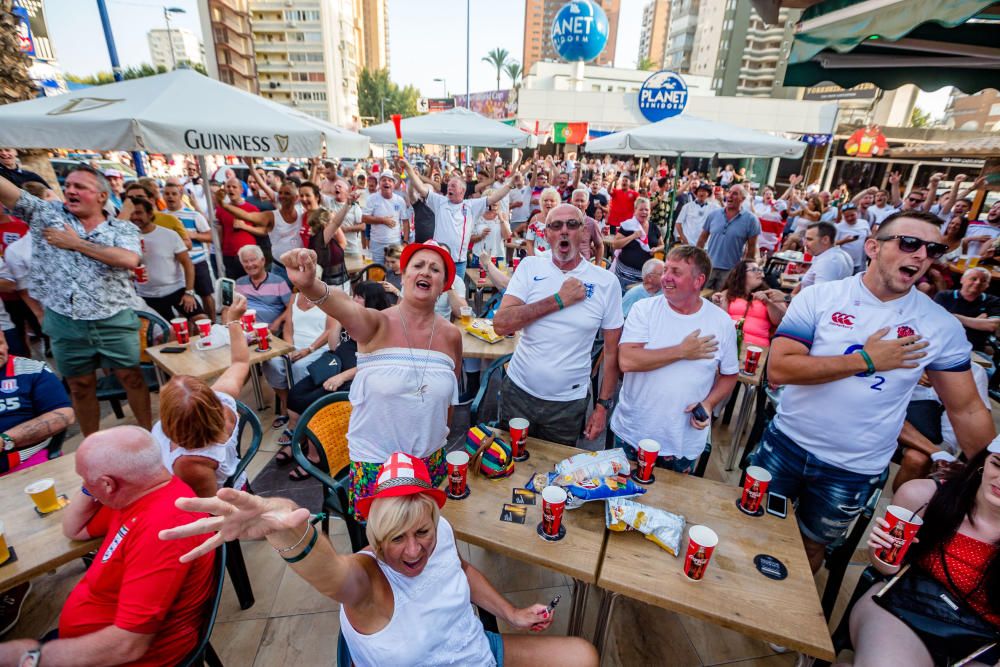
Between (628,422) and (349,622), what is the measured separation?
76.1 inches

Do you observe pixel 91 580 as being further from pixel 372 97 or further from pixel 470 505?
pixel 372 97

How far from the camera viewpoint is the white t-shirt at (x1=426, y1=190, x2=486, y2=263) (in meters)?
6.54

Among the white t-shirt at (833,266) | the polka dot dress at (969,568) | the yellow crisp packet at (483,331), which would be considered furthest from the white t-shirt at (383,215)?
the polka dot dress at (969,568)

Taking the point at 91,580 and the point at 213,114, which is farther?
the point at 213,114

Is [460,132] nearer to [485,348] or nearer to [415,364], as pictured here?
[485,348]

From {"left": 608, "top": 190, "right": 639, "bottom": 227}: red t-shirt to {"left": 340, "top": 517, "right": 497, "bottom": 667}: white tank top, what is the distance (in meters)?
8.66

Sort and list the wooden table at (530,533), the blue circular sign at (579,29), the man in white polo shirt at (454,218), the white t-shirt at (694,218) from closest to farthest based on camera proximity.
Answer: the wooden table at (530,533)
the man in white polo shirt at (454,218)
the white t-shirt at (694,218)
the blue circular sign at (579,29)

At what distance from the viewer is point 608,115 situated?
91.9ft

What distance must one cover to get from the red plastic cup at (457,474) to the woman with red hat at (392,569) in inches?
13.9

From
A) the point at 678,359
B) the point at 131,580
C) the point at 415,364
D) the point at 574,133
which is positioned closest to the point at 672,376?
the point at 678,359

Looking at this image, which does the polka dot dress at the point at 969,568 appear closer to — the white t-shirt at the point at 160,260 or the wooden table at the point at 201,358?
the wooden table at the point at 201,358

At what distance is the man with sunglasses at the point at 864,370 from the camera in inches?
82.7

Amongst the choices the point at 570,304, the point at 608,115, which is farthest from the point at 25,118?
the point at 608,115

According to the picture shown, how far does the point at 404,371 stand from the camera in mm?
2182
